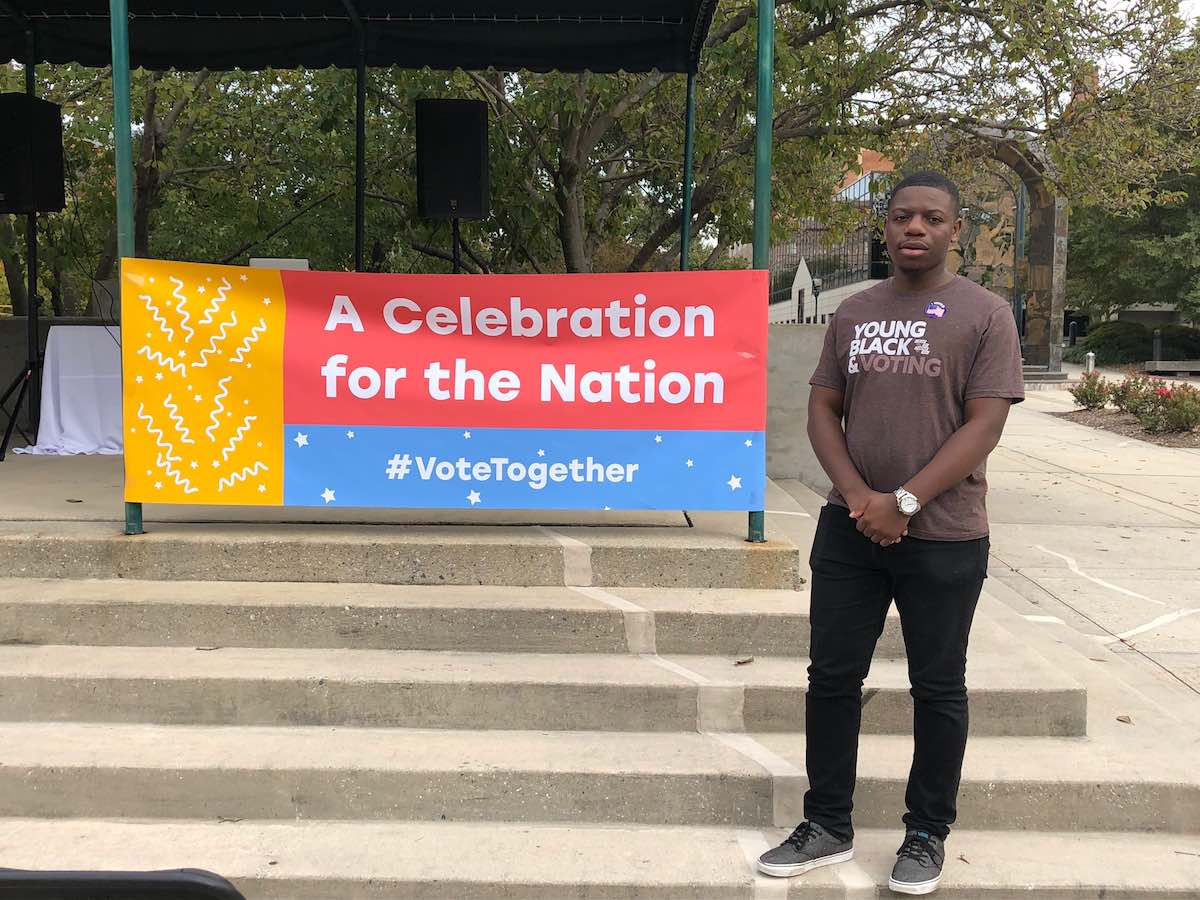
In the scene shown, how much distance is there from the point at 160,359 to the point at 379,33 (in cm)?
442

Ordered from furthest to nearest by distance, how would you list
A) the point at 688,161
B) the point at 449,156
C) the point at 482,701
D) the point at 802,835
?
the point at 449,156
the point at 688,161
the point at 482,701
the point at 802,835

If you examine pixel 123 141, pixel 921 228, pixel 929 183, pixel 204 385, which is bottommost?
pixel 204 385

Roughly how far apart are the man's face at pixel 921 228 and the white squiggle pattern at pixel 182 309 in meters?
2.96

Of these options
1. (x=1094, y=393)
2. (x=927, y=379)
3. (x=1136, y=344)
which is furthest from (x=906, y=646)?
(x=1136, y=344)

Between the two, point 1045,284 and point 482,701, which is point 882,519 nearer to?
point 482,701

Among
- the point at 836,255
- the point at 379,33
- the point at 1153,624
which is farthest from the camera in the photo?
the point at 836,255

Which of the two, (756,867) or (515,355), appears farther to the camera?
(515,355)

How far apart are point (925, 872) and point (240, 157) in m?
13.3

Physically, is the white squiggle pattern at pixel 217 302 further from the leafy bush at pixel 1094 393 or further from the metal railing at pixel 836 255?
the leafy bush at pixel 1094 393

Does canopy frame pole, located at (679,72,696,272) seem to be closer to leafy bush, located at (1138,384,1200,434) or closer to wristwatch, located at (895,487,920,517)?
wristwatch, located at (895,487,920,517)

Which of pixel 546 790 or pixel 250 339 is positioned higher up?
pixel 250 339

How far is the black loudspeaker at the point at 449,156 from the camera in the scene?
28.4 ft

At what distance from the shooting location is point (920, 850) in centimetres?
302

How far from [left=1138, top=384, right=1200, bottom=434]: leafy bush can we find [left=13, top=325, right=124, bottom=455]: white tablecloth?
13750 millimetres
